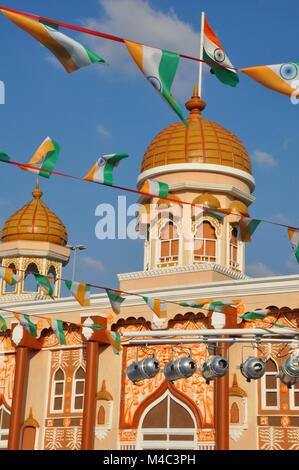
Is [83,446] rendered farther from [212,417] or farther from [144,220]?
[144,220]

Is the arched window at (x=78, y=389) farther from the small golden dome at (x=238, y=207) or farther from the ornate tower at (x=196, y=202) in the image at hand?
the small golden dome at (x=238, y=207)

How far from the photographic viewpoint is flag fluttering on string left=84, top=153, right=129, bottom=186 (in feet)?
34.8

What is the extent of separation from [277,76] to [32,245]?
22.9 m

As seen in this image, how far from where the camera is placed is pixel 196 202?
23859 millimetres

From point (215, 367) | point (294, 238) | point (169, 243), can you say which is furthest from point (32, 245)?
point (294, 238)

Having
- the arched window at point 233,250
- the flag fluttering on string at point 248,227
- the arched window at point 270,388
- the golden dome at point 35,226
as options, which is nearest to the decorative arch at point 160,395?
the arched window at point 270,388

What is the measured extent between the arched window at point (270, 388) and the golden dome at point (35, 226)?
1391 cm

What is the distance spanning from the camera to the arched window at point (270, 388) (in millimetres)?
19703

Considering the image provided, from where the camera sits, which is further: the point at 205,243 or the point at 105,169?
the point at 205,243

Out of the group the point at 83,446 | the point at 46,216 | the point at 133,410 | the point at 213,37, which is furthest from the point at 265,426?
the point at 46,216

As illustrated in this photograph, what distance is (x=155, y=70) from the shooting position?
27.9 feet

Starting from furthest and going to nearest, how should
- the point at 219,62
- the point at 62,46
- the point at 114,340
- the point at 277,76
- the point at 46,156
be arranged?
1. the point at 114,340
2. the point at 46,156
3. the point at 219,62
4. the point at 277,76
5. the point at 62,46

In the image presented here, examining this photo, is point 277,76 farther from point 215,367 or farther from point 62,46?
point 215,367
